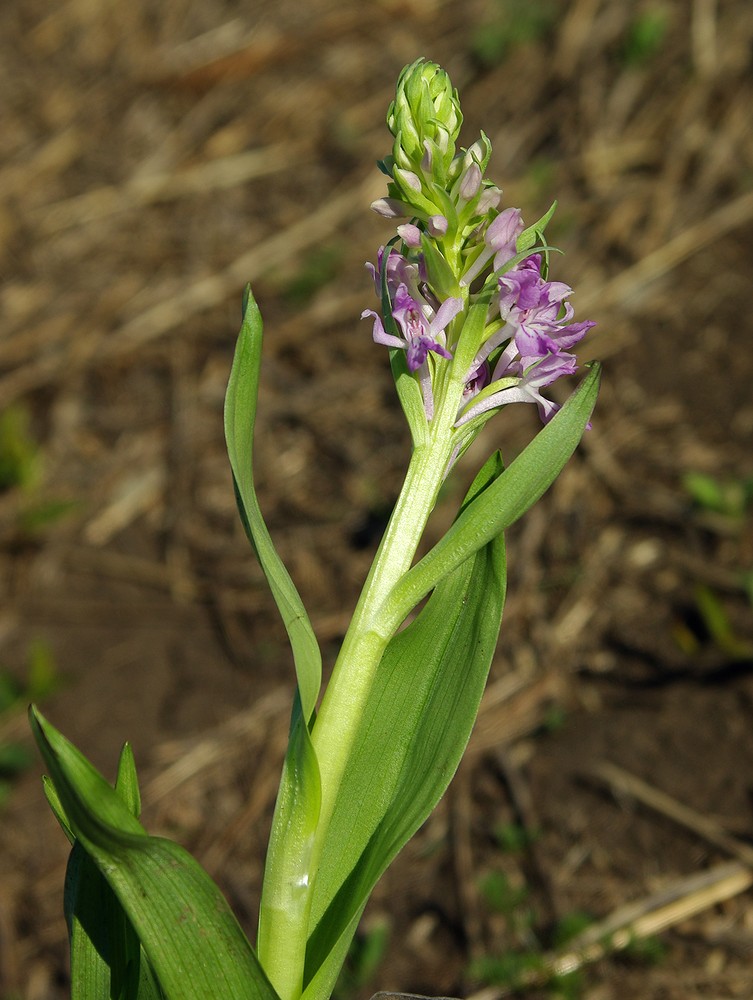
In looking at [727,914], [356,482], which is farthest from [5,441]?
[727,914]

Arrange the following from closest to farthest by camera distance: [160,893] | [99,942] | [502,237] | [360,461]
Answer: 1. [160,893]
2. [502,237]
3. [99,942]
4. [360,461]

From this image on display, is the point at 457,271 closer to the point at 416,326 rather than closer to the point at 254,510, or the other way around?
the point at 416,326

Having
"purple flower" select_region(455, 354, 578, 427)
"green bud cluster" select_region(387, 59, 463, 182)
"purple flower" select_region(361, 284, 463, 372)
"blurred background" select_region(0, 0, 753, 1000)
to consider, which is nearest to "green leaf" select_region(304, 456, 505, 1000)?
"purple flower" select_region(455, 354, 578, 427)

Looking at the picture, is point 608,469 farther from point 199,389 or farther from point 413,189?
point 413,189

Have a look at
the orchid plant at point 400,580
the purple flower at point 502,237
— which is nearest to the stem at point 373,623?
the orchid plant at point 400,580

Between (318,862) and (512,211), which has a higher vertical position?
(512,211)

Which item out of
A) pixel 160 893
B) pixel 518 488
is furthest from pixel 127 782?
pixel 518 488

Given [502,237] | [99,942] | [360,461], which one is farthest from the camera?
[360,461]

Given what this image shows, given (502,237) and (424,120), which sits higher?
(424,120)
